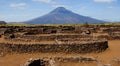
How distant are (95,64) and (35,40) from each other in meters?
15.1

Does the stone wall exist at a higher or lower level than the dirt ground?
higher

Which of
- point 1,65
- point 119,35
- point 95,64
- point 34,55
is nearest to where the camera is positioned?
point 95,64

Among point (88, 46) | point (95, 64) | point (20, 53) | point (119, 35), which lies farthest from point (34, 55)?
point (119, 35)

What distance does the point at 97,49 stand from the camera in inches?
1110

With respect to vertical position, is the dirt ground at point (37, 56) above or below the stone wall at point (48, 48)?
below

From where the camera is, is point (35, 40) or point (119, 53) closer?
point (119, 53)

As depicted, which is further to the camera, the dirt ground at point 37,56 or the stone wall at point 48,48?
the stone wall at point 48,48

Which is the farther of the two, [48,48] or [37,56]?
[48,48]

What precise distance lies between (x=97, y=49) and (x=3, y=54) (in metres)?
9.22

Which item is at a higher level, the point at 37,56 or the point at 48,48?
the point at 48,48

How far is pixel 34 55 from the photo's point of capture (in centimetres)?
2702

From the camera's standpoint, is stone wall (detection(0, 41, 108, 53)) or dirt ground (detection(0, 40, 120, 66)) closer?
dirt ground (detection(0, 40, 120, 66))

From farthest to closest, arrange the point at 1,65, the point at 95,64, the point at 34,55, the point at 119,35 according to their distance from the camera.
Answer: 1. the point at 119,35
2. the point at 34,55
3. the point at 1,65
4. the point at 95,64

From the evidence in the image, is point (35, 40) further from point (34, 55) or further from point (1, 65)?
point (1, 65)
